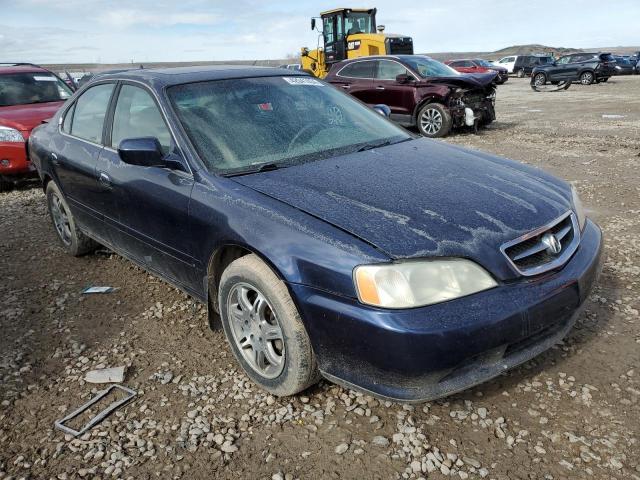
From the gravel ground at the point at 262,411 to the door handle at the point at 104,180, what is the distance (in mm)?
870

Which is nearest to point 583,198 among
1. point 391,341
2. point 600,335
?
point 600,335

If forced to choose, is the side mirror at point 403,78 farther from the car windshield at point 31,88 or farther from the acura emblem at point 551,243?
the acura emblem at point 551,243

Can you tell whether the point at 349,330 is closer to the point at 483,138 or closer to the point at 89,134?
the point at 89,134

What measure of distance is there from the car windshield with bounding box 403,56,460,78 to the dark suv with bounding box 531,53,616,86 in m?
16.9

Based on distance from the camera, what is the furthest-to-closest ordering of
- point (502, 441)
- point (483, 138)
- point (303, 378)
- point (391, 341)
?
1. point (483, 138)
2. point (303, 378)
3. point (502, 441)
4. point (391, 341)

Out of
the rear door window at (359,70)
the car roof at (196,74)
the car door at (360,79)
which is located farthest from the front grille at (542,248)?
the rear door window at (359,70)

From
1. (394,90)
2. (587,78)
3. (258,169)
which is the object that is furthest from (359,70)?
(587,78)

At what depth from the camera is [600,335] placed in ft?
9.84

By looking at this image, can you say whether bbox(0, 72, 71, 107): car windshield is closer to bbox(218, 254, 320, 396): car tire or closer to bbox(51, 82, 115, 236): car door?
bbox(51, 82, 115, 236): car door

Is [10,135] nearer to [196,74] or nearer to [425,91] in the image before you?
[196,74]

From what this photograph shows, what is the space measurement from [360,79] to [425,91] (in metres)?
1.63

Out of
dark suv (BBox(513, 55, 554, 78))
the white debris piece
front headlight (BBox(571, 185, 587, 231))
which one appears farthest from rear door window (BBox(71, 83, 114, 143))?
dark suv (BBox(513, 55, 554, 78))

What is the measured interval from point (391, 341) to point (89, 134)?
3.00 metres

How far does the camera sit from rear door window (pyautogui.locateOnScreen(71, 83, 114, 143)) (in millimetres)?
3756
